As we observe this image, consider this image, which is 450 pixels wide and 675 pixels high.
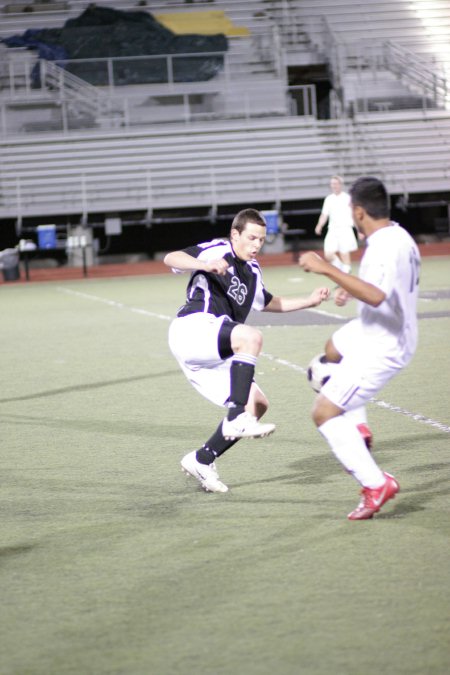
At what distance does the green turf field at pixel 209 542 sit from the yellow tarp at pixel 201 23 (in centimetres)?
2425

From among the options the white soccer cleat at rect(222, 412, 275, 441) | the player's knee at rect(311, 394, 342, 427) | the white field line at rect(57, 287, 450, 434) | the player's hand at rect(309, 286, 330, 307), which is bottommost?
the white field line at rect(57, 287, 450, 434)

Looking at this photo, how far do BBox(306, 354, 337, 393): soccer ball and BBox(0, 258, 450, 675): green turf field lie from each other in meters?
0.67

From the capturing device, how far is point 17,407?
907 centimetres

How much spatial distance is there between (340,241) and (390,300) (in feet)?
52.5

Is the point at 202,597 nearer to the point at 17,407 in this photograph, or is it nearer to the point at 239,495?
the point at 239,495

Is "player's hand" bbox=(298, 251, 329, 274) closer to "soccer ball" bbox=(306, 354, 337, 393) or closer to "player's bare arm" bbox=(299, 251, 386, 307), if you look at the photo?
"player's bare arm" bbox=(299, 251, 386, 307)

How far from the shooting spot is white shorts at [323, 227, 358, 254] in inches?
819

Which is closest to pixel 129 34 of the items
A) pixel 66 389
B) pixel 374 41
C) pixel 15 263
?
pixel 374 41

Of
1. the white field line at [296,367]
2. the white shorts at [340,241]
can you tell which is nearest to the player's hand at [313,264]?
the white field line at [296,367]

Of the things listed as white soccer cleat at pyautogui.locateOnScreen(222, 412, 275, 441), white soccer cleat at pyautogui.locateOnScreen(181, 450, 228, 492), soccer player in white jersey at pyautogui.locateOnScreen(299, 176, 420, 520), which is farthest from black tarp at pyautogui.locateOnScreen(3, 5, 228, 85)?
soccer player in white jersey at pyautogui.locateOnScreen(299, 176, 420, 520)

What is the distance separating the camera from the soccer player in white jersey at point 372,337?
4980 millimetres

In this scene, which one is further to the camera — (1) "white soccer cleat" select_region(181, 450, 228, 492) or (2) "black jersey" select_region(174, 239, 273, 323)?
(2) "black jersey" select_region(174, 239, 273, 323)

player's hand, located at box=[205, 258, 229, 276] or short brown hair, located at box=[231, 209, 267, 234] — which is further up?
short brown hair, located at box=[231, 209, 267, 234]

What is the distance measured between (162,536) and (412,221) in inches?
1062
